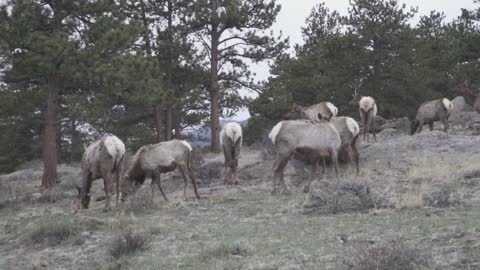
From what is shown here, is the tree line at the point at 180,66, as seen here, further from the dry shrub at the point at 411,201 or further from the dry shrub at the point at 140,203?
the dry shrub at the point at 411,201

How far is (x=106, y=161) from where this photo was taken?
45.0 feet

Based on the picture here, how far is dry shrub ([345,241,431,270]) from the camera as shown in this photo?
6.45m

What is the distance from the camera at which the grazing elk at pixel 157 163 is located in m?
14.8

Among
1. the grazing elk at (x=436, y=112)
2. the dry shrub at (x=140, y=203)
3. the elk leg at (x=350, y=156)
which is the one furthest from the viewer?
the grazing elk at (x=436, y=112)

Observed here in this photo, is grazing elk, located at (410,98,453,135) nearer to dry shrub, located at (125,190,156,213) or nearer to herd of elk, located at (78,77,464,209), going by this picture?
herd of elk, located at (78,77,464,209)

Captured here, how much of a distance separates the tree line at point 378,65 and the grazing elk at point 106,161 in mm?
13716

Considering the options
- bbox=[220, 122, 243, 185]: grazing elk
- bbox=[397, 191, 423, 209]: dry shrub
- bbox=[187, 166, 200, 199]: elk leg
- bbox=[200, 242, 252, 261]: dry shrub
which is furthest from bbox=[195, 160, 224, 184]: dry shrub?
bbox=[200, 242, 252, 261]: dry shrub

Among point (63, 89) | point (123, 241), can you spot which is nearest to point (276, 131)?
point (123, 241)

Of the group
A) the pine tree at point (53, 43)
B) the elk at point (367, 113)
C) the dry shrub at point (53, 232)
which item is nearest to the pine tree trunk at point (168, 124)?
the pine tree at point (53, 43)

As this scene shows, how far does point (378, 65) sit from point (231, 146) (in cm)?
1462

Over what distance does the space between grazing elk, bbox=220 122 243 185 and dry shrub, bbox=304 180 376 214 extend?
5990mm

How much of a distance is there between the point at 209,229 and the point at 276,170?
4.25 m

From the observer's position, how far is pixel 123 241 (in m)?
8.96

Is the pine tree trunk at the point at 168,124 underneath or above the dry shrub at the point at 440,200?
above
